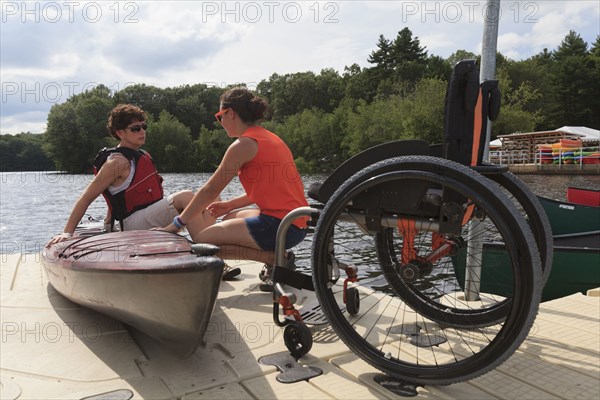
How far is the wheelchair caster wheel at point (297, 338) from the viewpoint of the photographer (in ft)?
8.57

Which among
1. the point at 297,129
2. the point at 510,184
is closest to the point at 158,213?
the point at 510,184

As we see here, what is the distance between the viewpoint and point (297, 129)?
214ft

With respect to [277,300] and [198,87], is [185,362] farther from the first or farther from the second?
[198,87]

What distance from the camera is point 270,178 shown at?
10.8 ft

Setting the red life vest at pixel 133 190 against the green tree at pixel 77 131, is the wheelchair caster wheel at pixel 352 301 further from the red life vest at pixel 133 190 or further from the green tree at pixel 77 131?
the green tree at pixel 77 131

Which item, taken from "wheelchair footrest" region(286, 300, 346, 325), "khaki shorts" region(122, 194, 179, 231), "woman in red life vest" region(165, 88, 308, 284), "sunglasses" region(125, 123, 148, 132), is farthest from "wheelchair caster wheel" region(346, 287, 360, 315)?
"sunglasses" region(125, 123, 148, 132)

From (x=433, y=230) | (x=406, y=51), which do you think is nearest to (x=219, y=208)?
(x=433, y=230)

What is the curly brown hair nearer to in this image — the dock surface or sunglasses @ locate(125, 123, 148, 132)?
sunglasses @ locate(125, 123, 148, 132)

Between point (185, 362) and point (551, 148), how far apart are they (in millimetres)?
41613

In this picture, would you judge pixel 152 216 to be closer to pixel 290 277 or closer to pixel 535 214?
pixel 290 277

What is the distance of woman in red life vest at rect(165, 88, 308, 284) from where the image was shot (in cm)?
316

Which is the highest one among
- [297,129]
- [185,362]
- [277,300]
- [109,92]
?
[109,92]

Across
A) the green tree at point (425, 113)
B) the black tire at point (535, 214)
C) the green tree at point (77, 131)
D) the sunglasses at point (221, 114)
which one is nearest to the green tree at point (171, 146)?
the green tree at point (77, 131)

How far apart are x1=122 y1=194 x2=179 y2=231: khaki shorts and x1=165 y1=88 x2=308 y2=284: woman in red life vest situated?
87 cm
